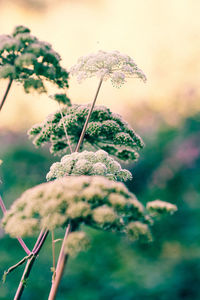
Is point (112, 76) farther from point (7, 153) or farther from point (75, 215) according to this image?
point (7, 153)

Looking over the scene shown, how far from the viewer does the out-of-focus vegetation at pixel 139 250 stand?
340 inches

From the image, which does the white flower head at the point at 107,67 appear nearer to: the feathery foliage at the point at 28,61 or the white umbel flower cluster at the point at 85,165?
the feathery foliage at the point at 28,61

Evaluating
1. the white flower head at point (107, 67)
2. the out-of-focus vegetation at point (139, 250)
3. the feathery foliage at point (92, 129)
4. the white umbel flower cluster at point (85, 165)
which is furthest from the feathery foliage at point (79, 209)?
the out-of-focus vegetation at point (139, 250)

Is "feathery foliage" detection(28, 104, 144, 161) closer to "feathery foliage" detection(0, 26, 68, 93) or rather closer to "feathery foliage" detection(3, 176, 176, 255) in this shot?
"feathery foliage" detection(0, 26, 68, 93)

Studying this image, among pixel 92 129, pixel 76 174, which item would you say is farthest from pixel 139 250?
pixel 76 174

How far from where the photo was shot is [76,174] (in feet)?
10.8

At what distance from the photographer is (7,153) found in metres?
9.98

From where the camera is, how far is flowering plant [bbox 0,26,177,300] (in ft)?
8.46

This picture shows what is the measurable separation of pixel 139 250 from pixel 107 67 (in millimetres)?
6250

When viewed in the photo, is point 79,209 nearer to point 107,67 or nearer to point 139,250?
point 107,67

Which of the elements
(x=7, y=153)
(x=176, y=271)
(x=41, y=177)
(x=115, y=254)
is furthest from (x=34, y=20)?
(x=176, y=271)

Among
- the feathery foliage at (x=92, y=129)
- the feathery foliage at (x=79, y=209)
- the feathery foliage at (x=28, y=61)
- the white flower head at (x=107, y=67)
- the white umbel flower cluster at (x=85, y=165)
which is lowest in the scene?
the feathery foliage at (x=79, y=209)

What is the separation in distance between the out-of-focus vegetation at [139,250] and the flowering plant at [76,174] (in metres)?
5.16

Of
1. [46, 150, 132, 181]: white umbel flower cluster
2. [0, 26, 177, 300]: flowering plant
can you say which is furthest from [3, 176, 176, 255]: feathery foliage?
[46, 150, 132, 181]: white umbel flower cluster
